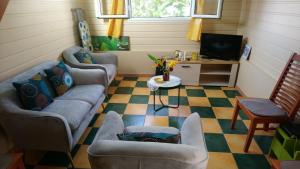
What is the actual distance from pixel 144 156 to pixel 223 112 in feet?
7.02

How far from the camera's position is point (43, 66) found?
2418 millimetres

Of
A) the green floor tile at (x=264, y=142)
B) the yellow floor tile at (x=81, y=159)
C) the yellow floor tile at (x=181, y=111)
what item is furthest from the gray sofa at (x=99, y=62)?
the green floor tile at (x=264, y=142)

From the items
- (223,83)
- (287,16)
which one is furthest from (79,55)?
(287,16)

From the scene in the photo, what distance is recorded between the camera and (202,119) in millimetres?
2658

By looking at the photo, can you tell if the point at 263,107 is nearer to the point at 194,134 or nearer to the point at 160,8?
the point at 194,134

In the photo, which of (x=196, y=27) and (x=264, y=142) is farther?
(x=196, y=27)

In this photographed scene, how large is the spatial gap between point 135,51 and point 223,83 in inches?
72.7

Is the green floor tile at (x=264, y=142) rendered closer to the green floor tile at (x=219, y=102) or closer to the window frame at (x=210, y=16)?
the green floor tile at (x=219, y=102)

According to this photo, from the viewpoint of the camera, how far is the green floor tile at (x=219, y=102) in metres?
3.03

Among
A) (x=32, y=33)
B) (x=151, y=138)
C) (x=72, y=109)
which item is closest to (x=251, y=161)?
(x=151, y=138)

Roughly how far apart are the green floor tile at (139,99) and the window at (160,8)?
1550 mm

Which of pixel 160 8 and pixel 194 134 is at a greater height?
pixel 160 8

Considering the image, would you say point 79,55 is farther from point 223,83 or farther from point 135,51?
point 223,83

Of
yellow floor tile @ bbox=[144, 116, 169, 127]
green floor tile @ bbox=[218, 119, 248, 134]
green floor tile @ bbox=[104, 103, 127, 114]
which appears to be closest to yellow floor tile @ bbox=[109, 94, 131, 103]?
green floor tile @ bbox=[104, 103, 127, 114]
